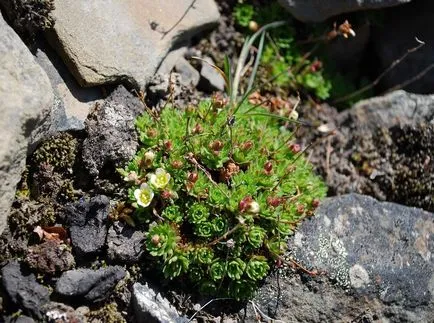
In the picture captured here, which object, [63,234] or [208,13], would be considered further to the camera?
[208,13]

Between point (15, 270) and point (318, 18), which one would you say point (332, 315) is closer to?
point (15, 270)

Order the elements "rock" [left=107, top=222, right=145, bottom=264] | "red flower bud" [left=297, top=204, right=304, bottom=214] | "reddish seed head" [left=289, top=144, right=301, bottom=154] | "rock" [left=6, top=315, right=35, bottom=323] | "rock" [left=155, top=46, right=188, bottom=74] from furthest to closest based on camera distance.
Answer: "rock" [left=155, top=46, right=188, bottom=74]
"reddish seed head" [left=289, top=144, right=301, bottom=154]
"red flower bud" [left=297, top=204, right=304, bottom=214]
"rock" [left=107, top=222, right=145, bottom=264]
"rock" [left=6, top=315, right=35, bottom=323]

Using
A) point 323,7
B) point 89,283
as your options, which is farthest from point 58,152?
point 323,7

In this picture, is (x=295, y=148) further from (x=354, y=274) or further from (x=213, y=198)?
(x=354, y=274)

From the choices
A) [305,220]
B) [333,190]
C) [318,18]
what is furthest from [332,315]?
[318,18]

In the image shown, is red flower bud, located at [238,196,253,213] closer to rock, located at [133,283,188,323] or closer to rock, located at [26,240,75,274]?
rock, located at [133,283,188,323]

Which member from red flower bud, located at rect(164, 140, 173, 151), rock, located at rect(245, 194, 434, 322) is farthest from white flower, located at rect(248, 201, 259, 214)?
red flower bud, located at rect(164, 140, 173, 151)
